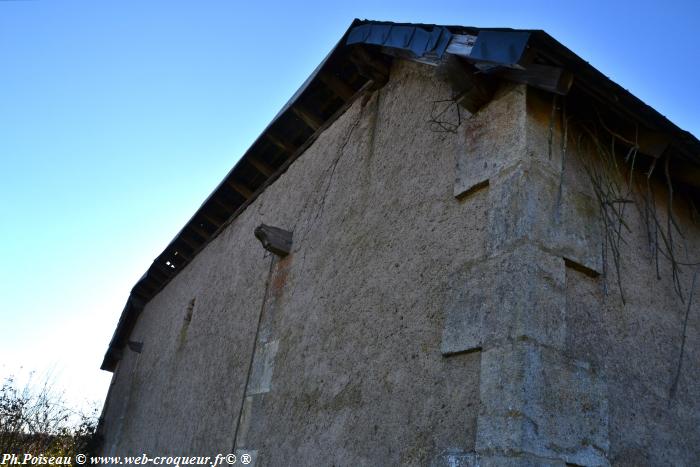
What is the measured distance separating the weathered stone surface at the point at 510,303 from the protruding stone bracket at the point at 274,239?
2.28 m

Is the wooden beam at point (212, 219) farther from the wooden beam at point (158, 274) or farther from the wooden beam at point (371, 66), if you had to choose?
the wooden beam at point (371, 66)

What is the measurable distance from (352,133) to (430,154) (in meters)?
1.25

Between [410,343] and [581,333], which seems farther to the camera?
[410,343]

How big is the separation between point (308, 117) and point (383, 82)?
1149 mm

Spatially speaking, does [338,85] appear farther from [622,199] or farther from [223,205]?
[223,205]

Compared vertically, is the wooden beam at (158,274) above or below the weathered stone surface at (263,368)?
above

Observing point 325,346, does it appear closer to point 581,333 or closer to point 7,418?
point 581,333

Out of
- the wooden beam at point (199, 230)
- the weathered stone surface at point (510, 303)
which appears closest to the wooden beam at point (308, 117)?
the weathered stone surface at point (510, 303)

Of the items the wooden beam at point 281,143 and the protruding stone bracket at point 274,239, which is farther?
the wooden beam at point 281,143

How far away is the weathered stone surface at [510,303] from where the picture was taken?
2.22 meters

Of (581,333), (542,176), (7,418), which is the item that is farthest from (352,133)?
(7,418)

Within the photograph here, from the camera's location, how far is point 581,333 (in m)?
2.40

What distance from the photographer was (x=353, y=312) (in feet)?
10.8

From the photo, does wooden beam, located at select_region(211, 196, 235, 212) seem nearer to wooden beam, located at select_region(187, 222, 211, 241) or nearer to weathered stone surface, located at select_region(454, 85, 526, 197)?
wooden beam, located at select_region(187, 222, 211, 241)
